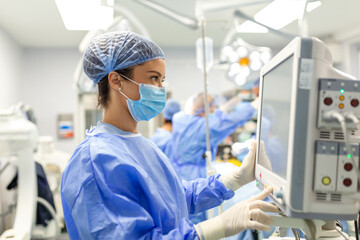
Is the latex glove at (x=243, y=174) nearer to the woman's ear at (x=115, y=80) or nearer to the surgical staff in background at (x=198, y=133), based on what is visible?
the woman's ear at (x=115, y=80)

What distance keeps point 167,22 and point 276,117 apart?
11.0 ft

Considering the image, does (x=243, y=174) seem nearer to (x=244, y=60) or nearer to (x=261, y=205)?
(x=261, y=205)

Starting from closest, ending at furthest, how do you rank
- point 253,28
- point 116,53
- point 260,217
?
point 260,217 → point 116,53 → point 253,28

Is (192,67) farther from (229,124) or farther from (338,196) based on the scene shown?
(338,196)

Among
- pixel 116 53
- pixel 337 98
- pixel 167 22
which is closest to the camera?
pixel 337 98

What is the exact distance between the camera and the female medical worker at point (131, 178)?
0.80m

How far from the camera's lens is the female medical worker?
31.6 inches

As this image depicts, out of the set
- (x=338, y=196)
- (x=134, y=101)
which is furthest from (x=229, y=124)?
(x=338, y=196)

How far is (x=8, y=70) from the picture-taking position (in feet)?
11.5

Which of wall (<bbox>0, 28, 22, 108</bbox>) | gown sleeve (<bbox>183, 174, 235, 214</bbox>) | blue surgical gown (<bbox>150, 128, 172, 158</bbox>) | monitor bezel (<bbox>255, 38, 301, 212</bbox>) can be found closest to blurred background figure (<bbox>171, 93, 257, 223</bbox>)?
blue surgical gown (<bbox>150, 128, 172, 158</bbox>)

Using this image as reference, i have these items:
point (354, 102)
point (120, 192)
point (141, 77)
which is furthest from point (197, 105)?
point (354, 102)

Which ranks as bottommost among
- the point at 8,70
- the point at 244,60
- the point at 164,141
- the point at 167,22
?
the point at 164,141

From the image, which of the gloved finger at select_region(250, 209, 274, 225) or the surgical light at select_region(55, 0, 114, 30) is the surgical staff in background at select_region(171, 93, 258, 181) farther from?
the gloved finger at select_region(250, 209, 274, 225)

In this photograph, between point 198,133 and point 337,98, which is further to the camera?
point 198,133
